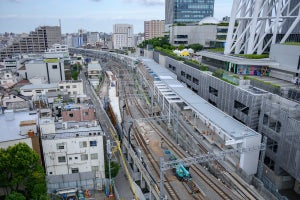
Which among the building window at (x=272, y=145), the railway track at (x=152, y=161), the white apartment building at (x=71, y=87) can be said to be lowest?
the railway track at (x=152, y=161)

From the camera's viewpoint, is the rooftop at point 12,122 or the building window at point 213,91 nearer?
the rooftop at point 12,122

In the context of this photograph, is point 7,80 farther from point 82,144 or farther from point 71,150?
point 82,144

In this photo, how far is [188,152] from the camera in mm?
29062

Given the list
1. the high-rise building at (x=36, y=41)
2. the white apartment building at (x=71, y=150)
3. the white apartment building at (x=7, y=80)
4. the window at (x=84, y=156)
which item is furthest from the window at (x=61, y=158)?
the high-rise building at (x=36, y=41)

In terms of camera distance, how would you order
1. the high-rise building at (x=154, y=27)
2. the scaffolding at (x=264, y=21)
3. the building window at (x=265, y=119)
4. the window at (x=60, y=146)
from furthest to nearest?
the high-rise building at (x=154, y=27)
the scaffolding at (x=264, y=21)
the building window at (x=265, y=119)
the window at (x=60, y=146)

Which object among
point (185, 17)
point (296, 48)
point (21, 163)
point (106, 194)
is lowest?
point (106, 194)

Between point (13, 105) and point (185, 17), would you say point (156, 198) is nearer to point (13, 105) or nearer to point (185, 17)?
point (13, 105)

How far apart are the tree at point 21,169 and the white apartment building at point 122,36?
158 metres

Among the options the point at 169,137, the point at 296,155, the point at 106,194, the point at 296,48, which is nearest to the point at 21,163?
the point at 106,194

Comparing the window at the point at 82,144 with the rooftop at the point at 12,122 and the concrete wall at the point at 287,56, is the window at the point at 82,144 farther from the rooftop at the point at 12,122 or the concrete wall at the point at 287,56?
the concrete wall at the point at 287,56

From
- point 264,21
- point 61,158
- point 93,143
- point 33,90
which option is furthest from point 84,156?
point 264,21

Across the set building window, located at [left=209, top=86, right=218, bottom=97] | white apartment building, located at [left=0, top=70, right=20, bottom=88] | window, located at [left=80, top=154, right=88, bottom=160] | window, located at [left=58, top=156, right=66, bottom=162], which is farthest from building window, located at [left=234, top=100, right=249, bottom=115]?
white apartment building, located at [left=0, top=70, right=20, bottom=88]

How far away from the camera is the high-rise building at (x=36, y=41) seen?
4125 inches

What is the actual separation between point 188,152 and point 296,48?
1842cm
